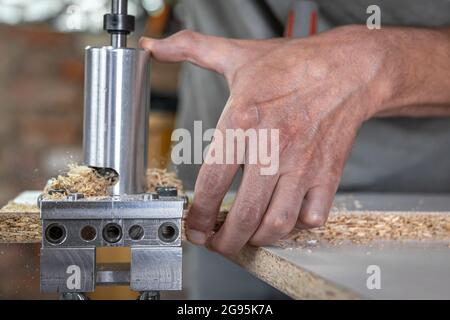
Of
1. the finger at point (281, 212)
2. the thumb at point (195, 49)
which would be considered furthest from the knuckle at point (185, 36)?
the finger at point (281, 212)

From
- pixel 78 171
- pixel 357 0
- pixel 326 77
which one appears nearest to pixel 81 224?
pixel 78 171

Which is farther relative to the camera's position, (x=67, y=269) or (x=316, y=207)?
(x=316, y=207)

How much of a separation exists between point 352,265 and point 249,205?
7.3 inches

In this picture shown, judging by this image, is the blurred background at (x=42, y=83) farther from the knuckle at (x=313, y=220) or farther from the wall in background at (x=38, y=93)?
the knuckle at (x=313, y=220)

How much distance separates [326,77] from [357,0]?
1.54 ft

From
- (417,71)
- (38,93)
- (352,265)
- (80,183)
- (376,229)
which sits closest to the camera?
(352,265)

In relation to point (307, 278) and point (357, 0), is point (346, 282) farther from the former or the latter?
point (357, 0)

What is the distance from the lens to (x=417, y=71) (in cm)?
111

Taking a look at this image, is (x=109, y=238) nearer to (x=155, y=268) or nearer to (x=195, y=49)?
(x=155, y=268)

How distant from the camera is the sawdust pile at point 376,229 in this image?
38.1 inches

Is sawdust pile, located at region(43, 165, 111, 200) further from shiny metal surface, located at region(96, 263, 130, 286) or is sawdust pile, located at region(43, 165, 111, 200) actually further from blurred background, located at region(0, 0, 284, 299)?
blurred background, located at region(0, 0, 284, 299)

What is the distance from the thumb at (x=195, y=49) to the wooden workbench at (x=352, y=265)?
0.83ft

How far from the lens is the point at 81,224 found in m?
0.82

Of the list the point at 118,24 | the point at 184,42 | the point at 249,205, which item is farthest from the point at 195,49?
the point at 249,205
